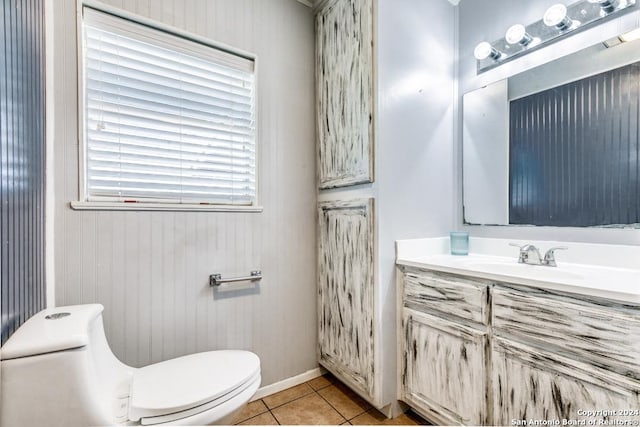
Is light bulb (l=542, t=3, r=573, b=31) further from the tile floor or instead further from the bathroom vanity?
the tile floor

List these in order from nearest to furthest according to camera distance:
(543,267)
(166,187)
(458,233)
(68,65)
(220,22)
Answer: (68,65), (543,267), (166,187), (220,22), (458,233)

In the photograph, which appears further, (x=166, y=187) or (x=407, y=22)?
(x=407, y=22)

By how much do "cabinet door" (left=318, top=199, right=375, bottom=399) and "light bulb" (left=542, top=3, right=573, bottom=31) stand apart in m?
1.18

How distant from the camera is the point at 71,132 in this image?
4.00 ft

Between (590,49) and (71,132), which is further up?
(590,49)

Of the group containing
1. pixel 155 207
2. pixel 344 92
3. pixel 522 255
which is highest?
pixel 344 92

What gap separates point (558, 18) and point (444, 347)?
5.26ft

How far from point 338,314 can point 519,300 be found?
959 mm

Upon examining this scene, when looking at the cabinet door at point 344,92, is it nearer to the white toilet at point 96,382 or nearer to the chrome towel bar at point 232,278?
the chrome towel bar at point 232,278

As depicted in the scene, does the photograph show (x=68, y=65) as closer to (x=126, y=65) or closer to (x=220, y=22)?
(x=126, y=65)

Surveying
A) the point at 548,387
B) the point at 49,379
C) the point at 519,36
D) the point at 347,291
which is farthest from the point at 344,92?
the point at 49,379

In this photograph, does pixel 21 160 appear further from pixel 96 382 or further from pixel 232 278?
pixel 232 278

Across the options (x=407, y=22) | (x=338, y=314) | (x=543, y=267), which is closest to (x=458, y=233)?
(x=543, y=267)

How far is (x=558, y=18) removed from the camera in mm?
1310
